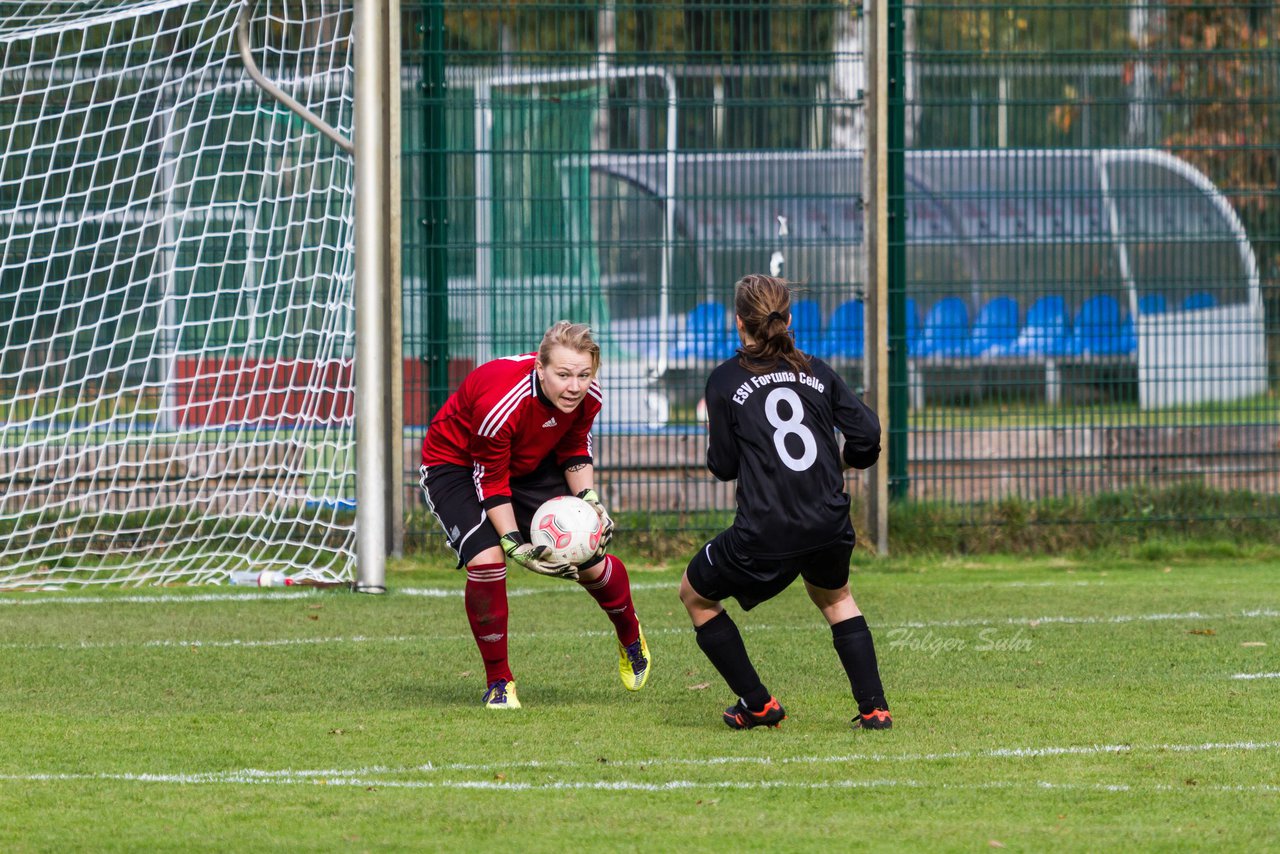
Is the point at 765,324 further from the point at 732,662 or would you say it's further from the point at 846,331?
the point at 846,331

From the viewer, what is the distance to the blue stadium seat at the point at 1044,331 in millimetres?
10359

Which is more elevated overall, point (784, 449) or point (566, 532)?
point (784, 449)

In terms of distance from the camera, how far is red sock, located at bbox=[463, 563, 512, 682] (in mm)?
5973

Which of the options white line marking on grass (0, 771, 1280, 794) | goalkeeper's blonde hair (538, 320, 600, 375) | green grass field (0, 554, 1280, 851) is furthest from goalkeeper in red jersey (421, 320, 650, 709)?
white line marking on grass (0, 771, 1280, 794)

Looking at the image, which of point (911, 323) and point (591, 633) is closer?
point (591, 633)

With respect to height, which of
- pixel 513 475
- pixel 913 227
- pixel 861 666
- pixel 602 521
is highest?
pixel 913 227

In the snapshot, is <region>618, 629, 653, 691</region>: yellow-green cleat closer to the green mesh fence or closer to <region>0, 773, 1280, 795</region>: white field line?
<region>0, 773, 1280, 795</region>: white field line

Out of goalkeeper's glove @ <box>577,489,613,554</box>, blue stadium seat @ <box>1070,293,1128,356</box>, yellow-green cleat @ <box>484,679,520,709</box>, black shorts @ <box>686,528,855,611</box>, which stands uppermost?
blue stadium seat @ <box>1070,293,1128,356</box>

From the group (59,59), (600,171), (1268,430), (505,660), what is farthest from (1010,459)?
(59,59)

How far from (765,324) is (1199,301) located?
5965 mm

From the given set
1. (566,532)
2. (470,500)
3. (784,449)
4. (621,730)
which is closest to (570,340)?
(566,532)

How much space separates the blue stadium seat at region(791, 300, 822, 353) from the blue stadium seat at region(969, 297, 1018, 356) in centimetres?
98

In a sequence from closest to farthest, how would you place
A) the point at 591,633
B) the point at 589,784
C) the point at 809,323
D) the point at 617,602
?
the point at 589,784
the point at 617,602
the point at 591,633
the point at 809,323

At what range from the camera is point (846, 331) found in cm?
1023
